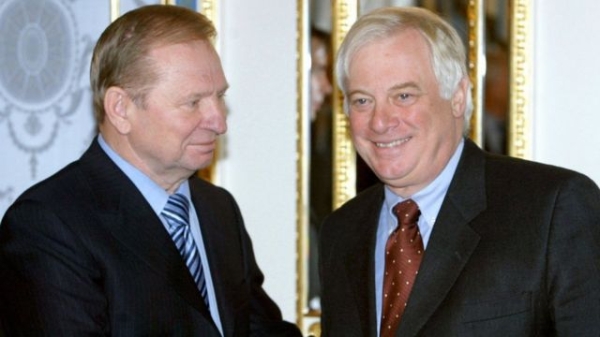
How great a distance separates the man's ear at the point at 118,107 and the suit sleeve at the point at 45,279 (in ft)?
0.89

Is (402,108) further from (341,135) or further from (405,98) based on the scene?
(341,135)

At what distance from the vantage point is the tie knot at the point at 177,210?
2.67 metres

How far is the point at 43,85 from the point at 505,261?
1.70 meters

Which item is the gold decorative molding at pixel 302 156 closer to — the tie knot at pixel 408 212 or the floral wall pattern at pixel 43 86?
the floral wall pattern at pixel 43 86

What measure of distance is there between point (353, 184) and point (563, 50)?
81 centimetres

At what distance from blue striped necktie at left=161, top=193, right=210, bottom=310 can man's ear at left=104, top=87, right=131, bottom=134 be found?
201 mm

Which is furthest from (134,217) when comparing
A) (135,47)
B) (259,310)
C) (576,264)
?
(576,264)

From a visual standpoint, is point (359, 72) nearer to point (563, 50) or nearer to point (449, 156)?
point (449, 156)

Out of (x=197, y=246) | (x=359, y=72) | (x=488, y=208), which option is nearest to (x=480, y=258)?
(x=488, y=208)

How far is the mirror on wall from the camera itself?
382cm

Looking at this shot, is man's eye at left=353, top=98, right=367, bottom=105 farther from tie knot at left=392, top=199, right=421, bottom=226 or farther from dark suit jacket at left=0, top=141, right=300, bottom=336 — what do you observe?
dark suit jacket at left=0, top=141, right=300, bottom=336

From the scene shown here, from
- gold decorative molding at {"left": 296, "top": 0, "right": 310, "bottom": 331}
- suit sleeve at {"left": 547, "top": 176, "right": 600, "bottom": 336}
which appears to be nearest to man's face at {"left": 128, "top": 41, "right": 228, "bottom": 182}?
suit sleeve at {"left": 547, "top": 176, "right": 600, "bottom": 336}

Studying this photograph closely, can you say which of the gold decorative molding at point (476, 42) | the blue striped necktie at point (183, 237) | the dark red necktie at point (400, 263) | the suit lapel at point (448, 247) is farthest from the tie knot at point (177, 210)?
the gold decorative molding at point (476, 42)

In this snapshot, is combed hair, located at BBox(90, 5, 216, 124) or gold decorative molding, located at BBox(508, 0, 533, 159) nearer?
combed hair, located at BBox(90, 5, 216, 124)
